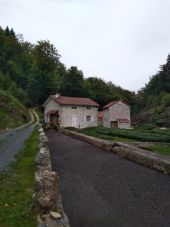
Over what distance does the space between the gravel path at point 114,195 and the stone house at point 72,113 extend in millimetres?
36139

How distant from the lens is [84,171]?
11648mm

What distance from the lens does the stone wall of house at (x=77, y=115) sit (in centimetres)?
4950

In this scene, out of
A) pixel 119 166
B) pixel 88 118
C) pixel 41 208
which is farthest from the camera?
pixel 88 118

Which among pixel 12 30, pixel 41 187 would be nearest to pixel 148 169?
pixel 41 187

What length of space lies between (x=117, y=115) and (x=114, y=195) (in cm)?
4493

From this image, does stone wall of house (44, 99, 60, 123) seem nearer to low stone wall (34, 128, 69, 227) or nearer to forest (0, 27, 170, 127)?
forest (0, 27, 170, 127)

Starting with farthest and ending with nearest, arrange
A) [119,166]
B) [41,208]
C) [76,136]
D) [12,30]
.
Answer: [12,30]
[76,136]
[119,166]
[41,208]

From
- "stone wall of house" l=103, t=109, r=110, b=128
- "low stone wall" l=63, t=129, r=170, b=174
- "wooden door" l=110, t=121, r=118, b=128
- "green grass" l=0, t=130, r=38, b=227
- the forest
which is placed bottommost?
"green grass" l=0, t=130, r=38, b=227

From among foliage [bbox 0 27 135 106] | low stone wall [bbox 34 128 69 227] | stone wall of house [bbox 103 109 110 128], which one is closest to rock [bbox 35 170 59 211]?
low stone wall [bbox 34 128 69 227]

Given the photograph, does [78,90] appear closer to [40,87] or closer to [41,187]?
[40,87]

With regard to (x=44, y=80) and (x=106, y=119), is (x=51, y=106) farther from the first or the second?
(x=44, y=80)

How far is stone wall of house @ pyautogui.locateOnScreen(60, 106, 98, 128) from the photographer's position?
1949 inches

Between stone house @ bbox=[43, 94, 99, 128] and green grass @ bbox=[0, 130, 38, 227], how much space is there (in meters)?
38.8

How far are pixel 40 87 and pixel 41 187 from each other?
6828cm
